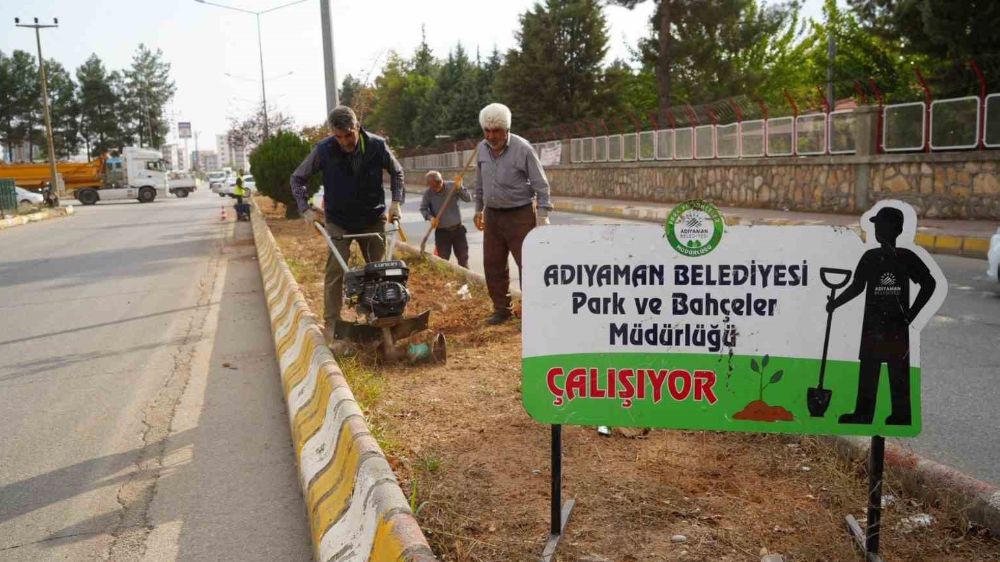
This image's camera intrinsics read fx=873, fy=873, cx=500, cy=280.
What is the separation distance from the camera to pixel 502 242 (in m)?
7.26

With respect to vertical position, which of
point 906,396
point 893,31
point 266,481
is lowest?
point 266,481

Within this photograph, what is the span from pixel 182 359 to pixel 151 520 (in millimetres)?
3576

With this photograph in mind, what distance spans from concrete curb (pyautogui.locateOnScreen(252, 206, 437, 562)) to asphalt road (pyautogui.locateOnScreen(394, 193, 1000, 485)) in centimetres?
268

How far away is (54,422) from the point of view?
18.1 ft

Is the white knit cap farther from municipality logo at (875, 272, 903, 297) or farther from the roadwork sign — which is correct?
municipality logo at (875, 272, 903, 297)

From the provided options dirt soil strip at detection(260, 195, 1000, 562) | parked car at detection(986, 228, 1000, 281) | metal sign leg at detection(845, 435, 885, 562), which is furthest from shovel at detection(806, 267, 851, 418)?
parked car at detection(986, 228, 1000, 281)

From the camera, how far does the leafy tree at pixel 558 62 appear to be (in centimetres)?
4434

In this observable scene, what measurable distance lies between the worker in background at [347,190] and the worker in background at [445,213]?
3293 mm

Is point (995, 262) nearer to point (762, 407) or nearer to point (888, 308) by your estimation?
point (888, 308)

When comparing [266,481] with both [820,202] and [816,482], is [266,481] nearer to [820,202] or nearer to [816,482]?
[816,482]

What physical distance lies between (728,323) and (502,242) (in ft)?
14.4

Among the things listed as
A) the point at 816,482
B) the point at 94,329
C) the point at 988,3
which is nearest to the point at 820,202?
the point at 988,3

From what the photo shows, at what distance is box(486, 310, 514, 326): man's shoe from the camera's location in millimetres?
7332

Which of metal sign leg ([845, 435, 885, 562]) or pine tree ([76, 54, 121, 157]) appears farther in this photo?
pine tree ([76, 54, 121, 157])
